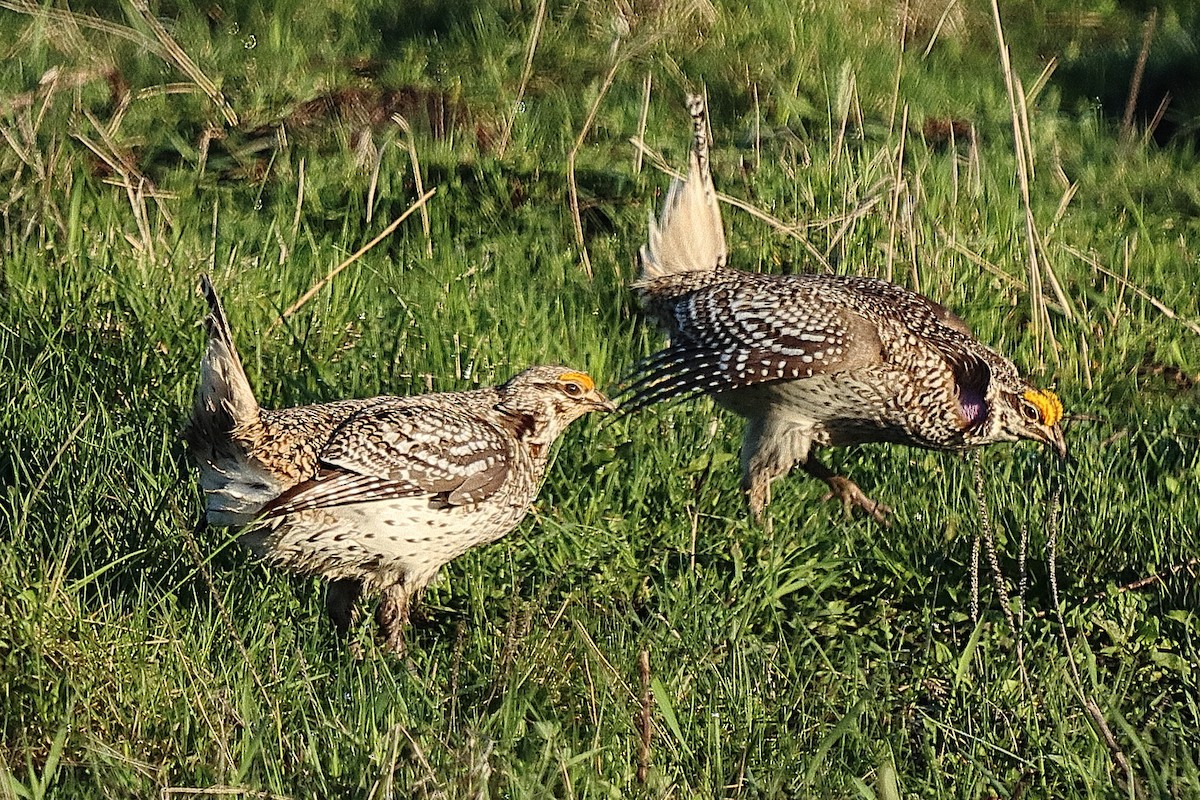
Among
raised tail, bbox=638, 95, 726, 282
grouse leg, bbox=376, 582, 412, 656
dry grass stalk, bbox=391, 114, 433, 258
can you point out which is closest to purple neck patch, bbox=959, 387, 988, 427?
raised tail, bbox=638, 95, 726, 282

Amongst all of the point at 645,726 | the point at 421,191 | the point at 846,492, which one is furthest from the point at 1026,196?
the point at 645,726

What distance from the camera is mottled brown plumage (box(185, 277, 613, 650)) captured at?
4.90m

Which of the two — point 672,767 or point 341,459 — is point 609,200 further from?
point 672,767

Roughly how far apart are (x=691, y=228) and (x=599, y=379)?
86 centimetres

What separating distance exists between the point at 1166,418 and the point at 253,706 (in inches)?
148

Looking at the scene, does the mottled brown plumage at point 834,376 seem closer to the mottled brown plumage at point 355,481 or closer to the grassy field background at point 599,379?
the grassy field background at point 599,379

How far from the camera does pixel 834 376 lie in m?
6.14

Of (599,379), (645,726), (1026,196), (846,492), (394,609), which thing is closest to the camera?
(645,726)

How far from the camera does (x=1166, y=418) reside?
6.25 m

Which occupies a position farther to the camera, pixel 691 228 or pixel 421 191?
Result: pixel 421 191

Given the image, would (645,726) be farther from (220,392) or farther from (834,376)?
(834,376)

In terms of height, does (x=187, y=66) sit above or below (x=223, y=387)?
above

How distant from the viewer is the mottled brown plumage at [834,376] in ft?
19.8

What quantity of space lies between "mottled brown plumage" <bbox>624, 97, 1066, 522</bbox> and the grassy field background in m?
0.16
